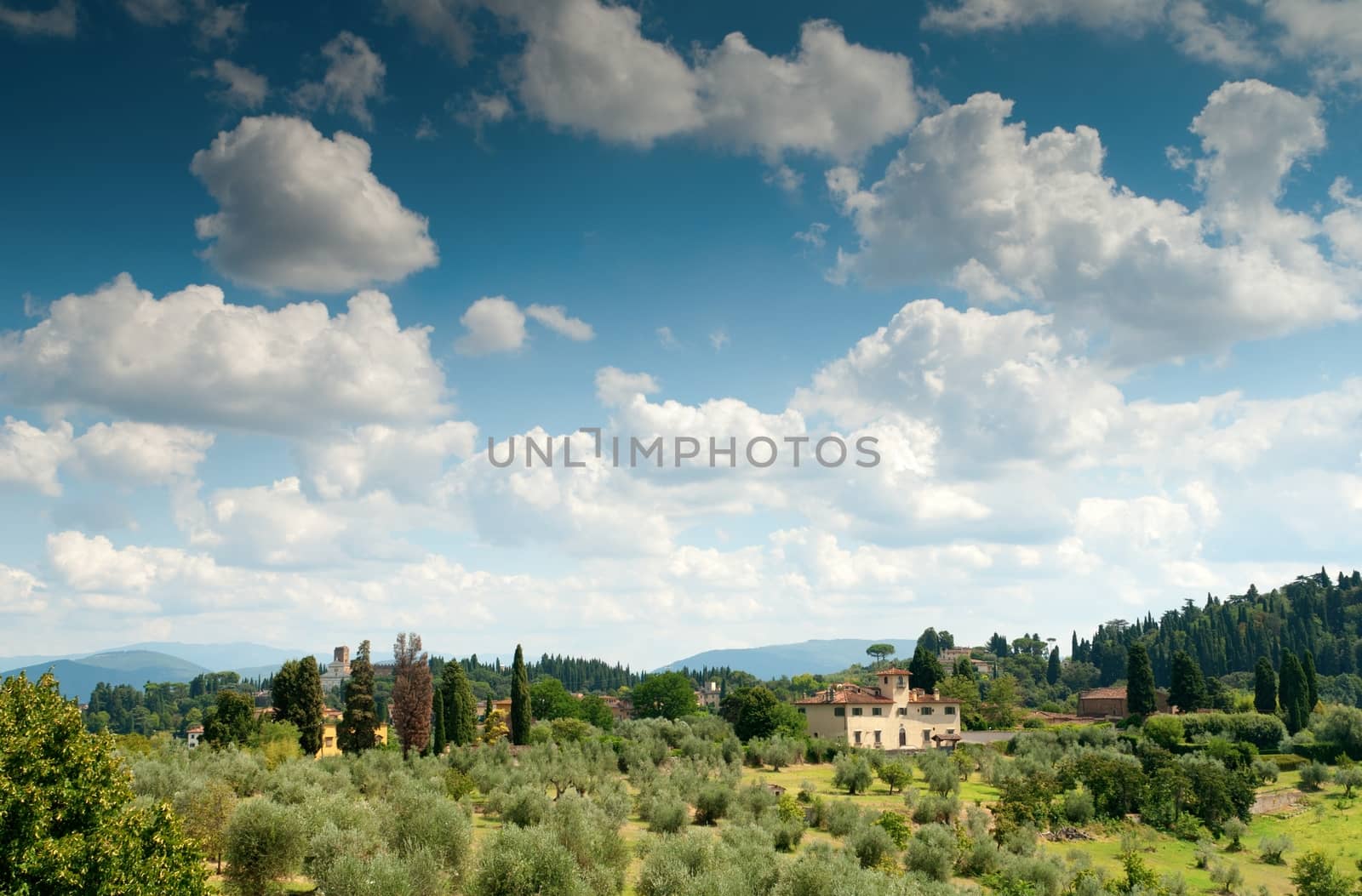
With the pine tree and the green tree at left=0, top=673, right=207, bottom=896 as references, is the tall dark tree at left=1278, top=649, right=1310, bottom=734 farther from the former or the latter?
the green tree at left=0, top=673, right=207, bottom=896

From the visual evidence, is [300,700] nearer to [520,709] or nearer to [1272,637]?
[520,709]

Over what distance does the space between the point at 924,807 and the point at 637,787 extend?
47.0 feet

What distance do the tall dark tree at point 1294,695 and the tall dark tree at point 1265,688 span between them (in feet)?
14.2

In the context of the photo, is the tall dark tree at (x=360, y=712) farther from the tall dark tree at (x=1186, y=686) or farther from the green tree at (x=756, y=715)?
the tall dark tree at (x=1186, y=686)

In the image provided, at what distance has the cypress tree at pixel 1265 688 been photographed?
318ft

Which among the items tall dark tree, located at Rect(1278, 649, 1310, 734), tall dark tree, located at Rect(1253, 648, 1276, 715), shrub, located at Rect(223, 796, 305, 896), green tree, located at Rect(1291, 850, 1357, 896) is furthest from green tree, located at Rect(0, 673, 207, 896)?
tall dark tree, located at Rect(1253, 648, 1276, 715)

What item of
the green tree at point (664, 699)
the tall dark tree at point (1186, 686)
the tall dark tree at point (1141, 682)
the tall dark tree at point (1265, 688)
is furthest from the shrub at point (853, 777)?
the tall dark tree at point (1265, 688)

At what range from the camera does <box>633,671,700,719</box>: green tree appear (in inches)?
4392

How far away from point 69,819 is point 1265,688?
367 feet

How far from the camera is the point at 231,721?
5612cm

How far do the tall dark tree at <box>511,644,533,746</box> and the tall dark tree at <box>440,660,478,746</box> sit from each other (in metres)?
3.73

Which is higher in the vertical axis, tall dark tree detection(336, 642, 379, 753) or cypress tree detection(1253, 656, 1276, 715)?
tall dark tree detection(336, 642, 379, 753)

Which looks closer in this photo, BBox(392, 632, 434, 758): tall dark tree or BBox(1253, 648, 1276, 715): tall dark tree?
BBox(392, 632, 434, 758): tall dark tree

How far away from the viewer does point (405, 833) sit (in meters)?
24.7
